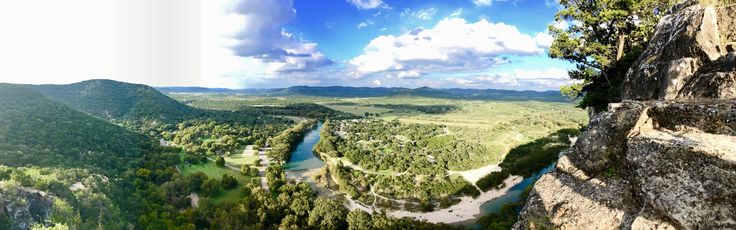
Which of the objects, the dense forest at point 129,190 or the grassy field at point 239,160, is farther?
the grassy field at point 239,160

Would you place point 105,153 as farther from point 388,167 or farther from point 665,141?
point 665,141

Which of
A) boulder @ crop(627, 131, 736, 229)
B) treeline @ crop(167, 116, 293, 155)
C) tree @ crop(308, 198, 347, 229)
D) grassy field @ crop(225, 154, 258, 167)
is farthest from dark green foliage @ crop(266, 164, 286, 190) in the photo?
boulder @ crop(627, 131, 736, 229)

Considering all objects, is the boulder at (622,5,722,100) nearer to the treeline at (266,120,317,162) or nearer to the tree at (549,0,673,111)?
the tree at (549,0,673,111)

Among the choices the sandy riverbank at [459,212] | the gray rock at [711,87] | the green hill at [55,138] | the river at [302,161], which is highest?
the gray rock at [711,87]

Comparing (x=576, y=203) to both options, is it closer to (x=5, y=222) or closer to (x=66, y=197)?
(x=5, y=222)

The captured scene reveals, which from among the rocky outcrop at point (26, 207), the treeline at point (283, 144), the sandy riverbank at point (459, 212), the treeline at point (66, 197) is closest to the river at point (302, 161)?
the treeline at point (283, 144)

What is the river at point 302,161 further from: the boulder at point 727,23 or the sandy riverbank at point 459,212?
the boulder at point 727,23

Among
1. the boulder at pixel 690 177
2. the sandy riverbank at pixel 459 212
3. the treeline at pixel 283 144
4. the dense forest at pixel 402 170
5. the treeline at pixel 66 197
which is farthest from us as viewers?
the treeline at pixel 283 144
